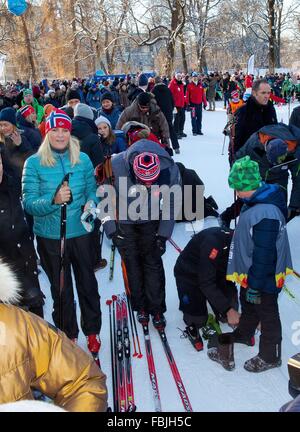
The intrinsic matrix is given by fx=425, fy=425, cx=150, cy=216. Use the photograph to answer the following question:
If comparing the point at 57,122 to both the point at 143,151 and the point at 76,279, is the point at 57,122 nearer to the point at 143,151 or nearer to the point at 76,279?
the point at 143,151

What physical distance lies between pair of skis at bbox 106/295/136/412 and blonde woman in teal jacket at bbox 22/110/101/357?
0.65 ft

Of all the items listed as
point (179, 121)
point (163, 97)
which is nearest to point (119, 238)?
point (163, 97)

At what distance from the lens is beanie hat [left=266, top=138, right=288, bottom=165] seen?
421 centimetres

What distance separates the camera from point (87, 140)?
4668mm

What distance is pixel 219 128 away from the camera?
15320mm

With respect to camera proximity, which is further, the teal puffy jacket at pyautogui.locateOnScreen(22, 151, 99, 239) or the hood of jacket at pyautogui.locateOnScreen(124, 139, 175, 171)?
the hood of jacket at pyautogui.locateOnScreen(124, 139, 175, 171)

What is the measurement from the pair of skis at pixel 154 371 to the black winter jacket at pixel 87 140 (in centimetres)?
196

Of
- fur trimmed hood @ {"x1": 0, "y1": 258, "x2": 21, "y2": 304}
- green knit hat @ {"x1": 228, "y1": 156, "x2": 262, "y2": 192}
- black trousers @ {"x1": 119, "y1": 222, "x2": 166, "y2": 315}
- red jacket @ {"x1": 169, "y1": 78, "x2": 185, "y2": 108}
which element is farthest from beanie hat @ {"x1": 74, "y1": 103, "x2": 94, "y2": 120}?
red jacket @ {"x1": 169, "y1": 78, "x2": 185, "y2": 108}

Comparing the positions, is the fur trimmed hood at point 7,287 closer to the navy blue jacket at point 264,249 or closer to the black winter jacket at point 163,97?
the navy blue jacket at point 264,249

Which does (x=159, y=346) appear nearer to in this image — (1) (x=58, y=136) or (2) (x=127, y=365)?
(2) (x=127, y=365)

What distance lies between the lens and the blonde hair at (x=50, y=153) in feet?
10.2

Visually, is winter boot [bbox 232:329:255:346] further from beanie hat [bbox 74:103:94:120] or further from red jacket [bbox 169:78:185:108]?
red jacket [bbox 169:78:185:108]
